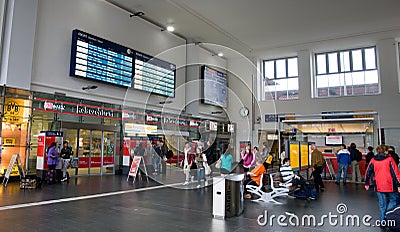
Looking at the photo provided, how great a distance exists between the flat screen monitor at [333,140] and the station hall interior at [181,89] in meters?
0.08

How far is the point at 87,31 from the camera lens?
1079 centimetres

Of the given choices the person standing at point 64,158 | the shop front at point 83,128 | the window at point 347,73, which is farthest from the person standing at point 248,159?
the window at point 347,73

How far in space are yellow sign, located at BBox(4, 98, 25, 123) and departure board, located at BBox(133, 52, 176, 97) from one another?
13.6ft

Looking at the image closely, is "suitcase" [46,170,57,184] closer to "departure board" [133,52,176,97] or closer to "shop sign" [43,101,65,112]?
"shop sign" [43,101,65,112]

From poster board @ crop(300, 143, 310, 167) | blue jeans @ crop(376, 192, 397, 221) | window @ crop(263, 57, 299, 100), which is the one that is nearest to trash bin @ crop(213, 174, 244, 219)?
blue jeans @ crop(376, 192, 397, 221)

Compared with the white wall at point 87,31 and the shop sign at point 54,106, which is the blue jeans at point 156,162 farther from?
the shop sign at point 54,106

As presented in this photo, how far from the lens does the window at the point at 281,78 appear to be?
18.0 metres

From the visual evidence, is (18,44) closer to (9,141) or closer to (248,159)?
A: (9,141)

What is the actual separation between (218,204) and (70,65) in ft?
24.9

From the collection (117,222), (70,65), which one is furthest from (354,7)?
(117,222)

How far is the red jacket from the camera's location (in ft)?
14.6

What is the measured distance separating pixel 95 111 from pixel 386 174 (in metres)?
9.63

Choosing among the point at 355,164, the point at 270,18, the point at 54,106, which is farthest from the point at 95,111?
the point at 355,164

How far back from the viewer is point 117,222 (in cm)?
462
